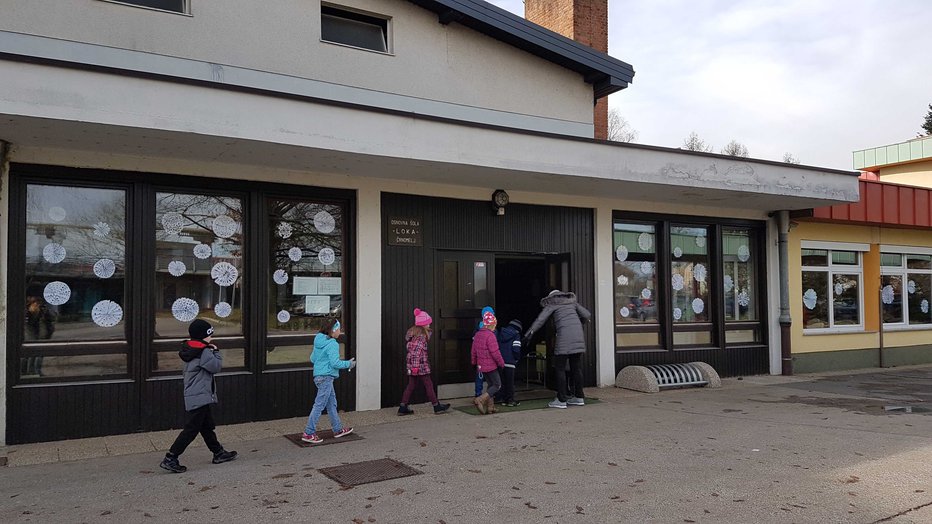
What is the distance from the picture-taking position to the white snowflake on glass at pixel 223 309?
844cm

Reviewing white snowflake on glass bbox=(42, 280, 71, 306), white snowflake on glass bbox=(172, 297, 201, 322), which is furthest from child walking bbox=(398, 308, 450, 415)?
white snowflake on glass bbox=(42, 280, 71, 306)

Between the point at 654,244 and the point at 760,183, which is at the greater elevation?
the point at 760,183

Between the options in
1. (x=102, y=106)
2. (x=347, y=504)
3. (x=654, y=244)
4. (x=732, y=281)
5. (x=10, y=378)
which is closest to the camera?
(x=347, y=504)

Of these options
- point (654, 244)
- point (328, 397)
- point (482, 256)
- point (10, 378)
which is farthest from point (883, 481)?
point (10, 378)

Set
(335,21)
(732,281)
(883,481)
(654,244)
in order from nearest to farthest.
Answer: (883,481), (335,21), (654,244), (732,281)

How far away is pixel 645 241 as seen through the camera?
12.2 m

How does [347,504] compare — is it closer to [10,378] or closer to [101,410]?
[101,410]

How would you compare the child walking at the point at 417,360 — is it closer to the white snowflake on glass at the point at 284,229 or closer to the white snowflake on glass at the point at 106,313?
the white snowflake on glass at the point at 284,229

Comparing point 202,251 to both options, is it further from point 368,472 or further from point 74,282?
point 368,472

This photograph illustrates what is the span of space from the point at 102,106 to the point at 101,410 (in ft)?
11.3

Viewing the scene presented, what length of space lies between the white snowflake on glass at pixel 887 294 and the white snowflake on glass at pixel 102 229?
1540 cm

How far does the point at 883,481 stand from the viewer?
18.8 feet

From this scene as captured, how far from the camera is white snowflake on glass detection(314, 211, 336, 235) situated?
9.15 m

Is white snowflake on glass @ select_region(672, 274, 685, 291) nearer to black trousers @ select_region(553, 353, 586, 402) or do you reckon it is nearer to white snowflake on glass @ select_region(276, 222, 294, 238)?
black trousers @ select_region(553, 353, 586, 402)
